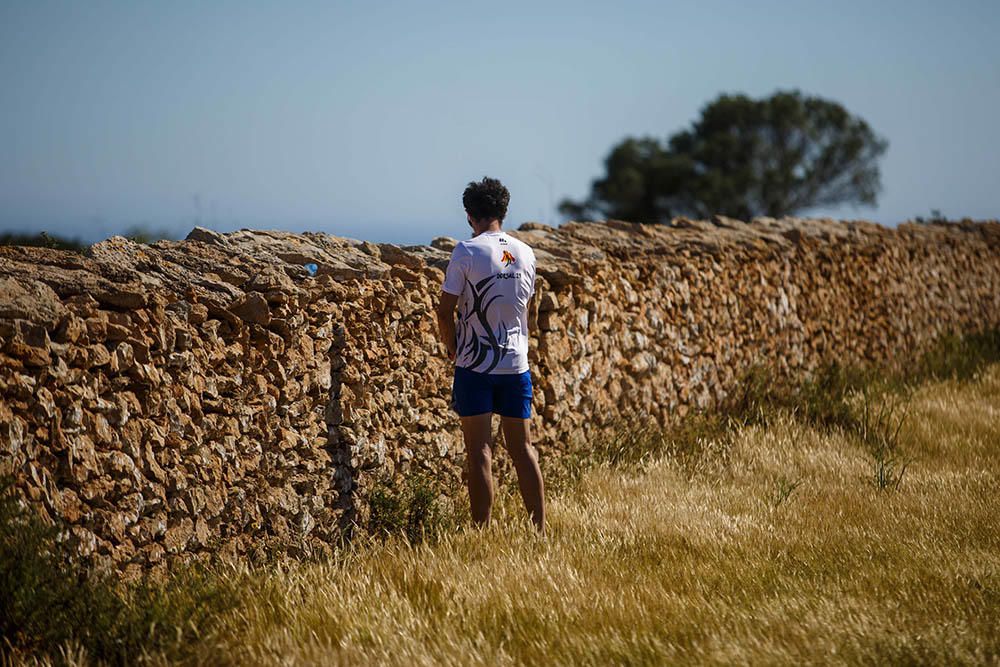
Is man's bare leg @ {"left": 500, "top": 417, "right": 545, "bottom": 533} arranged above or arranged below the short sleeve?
below

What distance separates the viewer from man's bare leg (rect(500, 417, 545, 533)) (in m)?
5.24

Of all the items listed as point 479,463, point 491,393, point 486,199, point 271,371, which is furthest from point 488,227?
point 271,371

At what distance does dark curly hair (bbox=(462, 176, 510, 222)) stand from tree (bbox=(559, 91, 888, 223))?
2902cm

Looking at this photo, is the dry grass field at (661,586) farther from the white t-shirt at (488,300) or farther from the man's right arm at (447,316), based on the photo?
the man's right arm at (447,316)

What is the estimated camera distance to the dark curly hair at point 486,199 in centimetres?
517

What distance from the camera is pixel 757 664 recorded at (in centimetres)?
377

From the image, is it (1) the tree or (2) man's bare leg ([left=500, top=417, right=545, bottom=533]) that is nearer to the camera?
(2) man's bare leg ([left=500, top=417, right=545, bottom=533])

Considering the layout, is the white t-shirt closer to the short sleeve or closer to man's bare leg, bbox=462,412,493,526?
the short sleeve

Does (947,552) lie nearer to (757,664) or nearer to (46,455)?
(757,664)

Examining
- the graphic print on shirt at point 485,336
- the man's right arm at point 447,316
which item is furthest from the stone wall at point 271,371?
the graphic print on shirt at point 485,336

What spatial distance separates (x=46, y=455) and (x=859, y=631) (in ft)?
11.2

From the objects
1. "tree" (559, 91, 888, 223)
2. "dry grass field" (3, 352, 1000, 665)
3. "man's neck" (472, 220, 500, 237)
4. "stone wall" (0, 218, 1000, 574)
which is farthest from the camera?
"tree" (559, 91, 888, 223)

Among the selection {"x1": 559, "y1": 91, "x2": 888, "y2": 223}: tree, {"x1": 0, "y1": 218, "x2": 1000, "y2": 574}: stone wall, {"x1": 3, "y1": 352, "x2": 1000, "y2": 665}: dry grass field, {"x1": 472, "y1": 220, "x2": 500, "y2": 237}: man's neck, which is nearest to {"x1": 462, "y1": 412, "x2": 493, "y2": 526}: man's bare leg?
{"x1": 3, "y1": 352, "x2": 1000, "y2": 665}: dry grass field

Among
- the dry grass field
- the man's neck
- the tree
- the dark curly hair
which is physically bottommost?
the dry grass field
